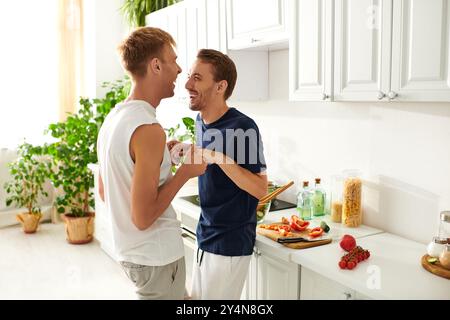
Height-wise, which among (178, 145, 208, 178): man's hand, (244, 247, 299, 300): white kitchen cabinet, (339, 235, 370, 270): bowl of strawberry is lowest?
(244, 247, 299, 300): white kitchen cabinet

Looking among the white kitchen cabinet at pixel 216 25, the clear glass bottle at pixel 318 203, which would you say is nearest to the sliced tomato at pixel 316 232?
the clear glass bottle at pixel 318 203

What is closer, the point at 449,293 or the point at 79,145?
the point at 449,293

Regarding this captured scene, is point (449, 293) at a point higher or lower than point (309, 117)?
lower

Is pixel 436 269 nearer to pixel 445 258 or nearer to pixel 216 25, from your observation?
pixel 445 258

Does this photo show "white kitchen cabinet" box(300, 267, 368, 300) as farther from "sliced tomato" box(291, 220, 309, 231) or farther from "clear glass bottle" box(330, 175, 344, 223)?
"clear glass bottle" box(330, 175, 344, 223)

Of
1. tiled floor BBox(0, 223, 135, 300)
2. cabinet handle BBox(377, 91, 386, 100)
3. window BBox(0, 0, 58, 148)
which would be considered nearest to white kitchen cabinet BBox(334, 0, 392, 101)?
cabinet handle BBox(377, 91, 386, 100)

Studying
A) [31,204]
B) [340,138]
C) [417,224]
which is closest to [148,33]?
[340,138]

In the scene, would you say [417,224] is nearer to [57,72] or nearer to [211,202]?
[211,202]

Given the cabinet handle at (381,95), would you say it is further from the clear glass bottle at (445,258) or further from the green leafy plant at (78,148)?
the green leafy plant at (78,148)

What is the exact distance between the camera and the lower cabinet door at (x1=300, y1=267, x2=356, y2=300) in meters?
1.73

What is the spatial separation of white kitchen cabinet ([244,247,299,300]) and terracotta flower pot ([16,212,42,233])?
3.24m

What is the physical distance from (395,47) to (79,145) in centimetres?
346

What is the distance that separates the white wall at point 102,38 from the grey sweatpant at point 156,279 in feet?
11.9

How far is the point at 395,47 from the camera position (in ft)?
5.72
